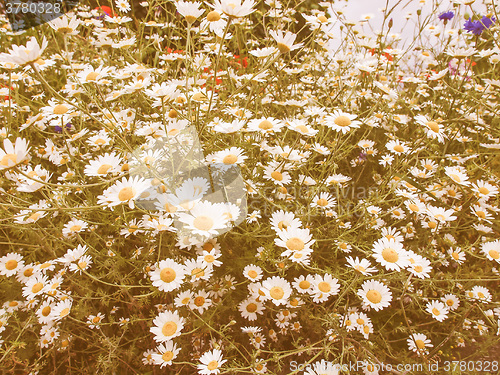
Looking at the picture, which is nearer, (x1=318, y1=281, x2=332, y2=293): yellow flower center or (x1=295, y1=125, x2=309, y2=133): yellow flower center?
(x1=318, y1=281, x2=332, y2=293): yellow flower center

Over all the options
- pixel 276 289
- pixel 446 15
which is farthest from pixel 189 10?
pixel 446 15

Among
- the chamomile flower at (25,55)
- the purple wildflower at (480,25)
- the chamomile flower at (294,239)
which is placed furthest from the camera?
the purple wildflower at (480,25)

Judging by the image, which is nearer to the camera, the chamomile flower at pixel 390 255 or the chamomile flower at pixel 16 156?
the chamomile flower at pixel 16 156

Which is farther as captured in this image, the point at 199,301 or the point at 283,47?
the point at 199,301

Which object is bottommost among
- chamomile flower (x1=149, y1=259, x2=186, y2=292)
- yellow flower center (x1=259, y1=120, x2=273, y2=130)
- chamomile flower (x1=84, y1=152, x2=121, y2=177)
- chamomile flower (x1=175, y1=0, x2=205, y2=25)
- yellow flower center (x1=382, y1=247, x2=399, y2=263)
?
chamomile flower (x1=149, y1=259, x2=186, y2=292)

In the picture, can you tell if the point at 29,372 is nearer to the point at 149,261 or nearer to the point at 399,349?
the point at 149,261

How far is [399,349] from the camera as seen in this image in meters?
1.73

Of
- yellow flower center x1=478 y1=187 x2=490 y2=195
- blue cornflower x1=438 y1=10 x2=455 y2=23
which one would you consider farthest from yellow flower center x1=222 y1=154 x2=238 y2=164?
blue cornflower x1=438 y1=10 x2=455 y2=23

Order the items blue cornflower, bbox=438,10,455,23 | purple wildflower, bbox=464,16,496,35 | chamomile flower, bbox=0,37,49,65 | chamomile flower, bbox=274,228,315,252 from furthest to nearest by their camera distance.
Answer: blue cornflower, bbox=438,10,455,23
purple wildflower, bbox=464,16,496,35
chamomile flower, bbox=274,228,315,252
chamomile flower, bbox=0,37,49,65

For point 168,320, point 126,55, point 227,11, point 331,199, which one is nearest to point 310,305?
point 331,199

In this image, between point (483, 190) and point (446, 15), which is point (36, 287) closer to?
point (483, 190)

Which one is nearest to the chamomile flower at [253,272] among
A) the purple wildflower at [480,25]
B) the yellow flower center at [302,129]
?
the yellow flower center at [302,129]

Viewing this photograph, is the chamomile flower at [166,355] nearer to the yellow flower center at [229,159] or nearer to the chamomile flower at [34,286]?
the chamomile flower at [34,286]

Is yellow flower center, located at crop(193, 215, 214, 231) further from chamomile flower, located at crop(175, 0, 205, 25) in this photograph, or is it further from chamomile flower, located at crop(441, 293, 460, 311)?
chamomile flower, located at crop(441, 293, 460, 311)
